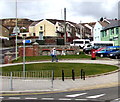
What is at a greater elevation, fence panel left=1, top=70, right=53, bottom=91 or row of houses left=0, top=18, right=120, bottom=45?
row of houses left=0, top=18, right=120, bottom=45

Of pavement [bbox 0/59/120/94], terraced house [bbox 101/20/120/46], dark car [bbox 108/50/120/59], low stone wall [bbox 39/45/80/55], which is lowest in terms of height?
pavement [bbox 0/59/120/94]

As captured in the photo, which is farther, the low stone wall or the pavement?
the low stone wall

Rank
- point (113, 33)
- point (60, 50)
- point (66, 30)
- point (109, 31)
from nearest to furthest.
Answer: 1. point (60, 50)
2. point (113, 33)
3. point (109, 31)
4. point (66, 30)

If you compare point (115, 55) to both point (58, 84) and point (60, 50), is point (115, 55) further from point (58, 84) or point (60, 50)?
point (58, 84)

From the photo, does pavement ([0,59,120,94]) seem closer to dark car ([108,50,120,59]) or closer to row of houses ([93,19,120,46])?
dark car ([108,50,120,59])

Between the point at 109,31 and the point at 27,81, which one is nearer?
the point at 27,81

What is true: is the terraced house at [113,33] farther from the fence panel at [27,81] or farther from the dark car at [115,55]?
the fence panel at [27,81]

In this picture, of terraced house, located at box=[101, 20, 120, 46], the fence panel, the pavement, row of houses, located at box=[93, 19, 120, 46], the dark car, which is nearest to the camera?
the pavement

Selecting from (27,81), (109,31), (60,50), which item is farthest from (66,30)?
(27,81)

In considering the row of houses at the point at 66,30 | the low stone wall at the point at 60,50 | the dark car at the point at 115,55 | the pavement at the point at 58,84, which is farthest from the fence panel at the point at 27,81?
the row of houses at the point at 66,30

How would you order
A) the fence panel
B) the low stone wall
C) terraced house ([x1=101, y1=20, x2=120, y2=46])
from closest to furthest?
1. the fence panel
2. the low stone wall
3. terraced house ([x1=101, y1=20, x2=120, y2=46])

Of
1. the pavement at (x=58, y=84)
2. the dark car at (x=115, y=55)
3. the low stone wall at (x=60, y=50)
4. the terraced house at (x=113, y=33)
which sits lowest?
the pavement at (x=58, y=84)

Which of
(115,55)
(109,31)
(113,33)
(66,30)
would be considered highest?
(66,30)

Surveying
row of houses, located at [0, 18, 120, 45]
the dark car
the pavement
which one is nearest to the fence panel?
the pavement
